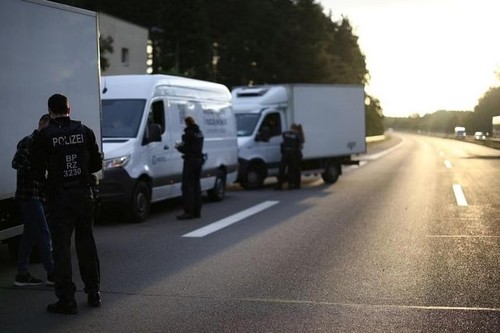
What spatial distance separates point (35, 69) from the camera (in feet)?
23.9

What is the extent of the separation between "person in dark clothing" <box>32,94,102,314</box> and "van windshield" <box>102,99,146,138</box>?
18.9ft

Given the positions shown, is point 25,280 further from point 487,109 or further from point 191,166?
point 487,109

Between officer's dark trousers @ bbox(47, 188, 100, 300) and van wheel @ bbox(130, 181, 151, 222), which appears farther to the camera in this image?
van wheel @ bbox(130, 181, 151, 222)

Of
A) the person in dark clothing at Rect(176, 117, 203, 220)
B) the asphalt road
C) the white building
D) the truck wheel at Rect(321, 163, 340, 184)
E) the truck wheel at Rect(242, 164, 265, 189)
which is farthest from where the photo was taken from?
the white building

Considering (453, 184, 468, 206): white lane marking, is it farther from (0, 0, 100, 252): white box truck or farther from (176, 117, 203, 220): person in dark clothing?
(0, 0, 100, 252): white box truck

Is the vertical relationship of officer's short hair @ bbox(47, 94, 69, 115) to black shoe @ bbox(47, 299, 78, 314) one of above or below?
above

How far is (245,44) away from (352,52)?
3379 centimetres

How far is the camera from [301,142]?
1794cm

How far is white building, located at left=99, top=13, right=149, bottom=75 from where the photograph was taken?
39.3 m

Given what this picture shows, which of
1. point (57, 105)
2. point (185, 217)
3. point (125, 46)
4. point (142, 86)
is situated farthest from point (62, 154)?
point (125, 46)

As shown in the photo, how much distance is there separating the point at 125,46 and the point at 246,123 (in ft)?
83.5

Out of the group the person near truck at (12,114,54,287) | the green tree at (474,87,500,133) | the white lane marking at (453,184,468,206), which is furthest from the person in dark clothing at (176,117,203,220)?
the green tree at (474,87,500,133)

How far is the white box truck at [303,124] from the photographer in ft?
59.6

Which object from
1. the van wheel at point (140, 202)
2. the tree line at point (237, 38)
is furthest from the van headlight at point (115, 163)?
the tree line at point (237, 38)
